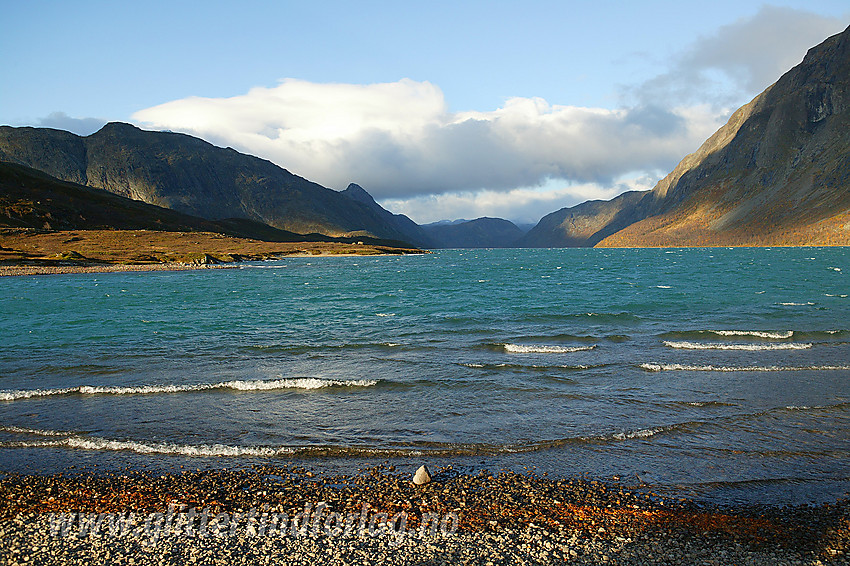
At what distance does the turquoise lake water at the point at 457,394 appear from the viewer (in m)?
13.4

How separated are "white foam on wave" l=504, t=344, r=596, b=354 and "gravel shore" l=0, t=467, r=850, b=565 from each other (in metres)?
15.9

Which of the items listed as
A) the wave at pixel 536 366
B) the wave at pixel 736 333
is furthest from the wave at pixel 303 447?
the wave at pixel 736 333

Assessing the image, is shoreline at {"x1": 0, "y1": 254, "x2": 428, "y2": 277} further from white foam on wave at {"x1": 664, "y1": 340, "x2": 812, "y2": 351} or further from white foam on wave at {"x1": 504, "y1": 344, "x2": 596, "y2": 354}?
white foam on wave at {"x1": 664, "y1": 340, "x2": 812, "y2": 351}

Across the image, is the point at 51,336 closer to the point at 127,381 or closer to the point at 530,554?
the point at 127,381

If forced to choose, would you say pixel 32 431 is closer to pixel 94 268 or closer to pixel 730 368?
pixel 730 368

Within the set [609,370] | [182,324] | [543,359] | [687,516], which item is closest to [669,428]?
[687,516]

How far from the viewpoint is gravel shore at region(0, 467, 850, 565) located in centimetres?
887

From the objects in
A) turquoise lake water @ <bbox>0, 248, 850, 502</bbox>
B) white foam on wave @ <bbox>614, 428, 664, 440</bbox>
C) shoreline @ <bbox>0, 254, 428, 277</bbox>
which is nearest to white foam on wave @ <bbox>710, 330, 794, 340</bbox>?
turquoise lake water @ <bbox>0, 248, 850, 502</bbox>

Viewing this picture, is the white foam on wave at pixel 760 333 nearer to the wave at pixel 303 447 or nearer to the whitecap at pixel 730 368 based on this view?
the whitecap at pixel 730 368

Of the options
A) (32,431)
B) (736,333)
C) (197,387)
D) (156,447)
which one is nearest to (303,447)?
(156,447)

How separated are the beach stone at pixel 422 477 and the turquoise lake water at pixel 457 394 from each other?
3.40 feet

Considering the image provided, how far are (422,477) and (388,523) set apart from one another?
1.88 m

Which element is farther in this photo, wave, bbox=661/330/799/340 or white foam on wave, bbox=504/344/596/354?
wave, bbox=661/330/799/340

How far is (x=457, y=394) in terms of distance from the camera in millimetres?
19719
